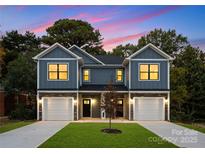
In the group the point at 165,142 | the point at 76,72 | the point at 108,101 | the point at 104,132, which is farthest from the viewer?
the point at 76,72

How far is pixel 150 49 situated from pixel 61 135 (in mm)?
13626

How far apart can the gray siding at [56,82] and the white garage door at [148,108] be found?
18.2ft

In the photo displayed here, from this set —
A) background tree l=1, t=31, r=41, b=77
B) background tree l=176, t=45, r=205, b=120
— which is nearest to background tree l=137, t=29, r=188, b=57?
background tree l=176, t=45, r=205, b=120

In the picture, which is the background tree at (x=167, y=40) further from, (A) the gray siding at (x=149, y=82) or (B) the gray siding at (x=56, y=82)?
(B) the gray siding at (x=56, y=82)

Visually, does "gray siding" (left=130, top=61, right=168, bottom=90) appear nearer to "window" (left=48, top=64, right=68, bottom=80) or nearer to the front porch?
the front porch

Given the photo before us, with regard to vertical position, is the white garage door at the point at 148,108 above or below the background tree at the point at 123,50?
below

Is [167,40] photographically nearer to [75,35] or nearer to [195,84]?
[195,84]

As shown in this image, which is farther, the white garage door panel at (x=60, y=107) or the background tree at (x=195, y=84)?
the background tree at (x=195, y=84)

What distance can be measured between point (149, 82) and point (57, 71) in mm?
7673

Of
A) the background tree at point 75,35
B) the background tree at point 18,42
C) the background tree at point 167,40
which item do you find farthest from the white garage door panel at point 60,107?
the background tree at point 75,35

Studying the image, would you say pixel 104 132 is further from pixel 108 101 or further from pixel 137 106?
pixel 137 106

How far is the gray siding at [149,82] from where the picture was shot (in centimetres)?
2889
